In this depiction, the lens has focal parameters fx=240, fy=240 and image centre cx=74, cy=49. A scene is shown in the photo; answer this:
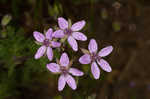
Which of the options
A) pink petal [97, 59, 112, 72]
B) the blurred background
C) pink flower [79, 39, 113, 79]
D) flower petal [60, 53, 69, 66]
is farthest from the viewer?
the blurred background

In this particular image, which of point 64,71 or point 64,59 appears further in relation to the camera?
point 64,71

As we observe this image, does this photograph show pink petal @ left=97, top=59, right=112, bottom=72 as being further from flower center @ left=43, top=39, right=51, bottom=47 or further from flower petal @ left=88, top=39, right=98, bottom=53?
flower center @ left=43, top=39, right=51, bottom=47

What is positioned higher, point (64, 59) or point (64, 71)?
point (64, 59)

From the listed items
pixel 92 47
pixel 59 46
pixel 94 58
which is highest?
pixel 59 46

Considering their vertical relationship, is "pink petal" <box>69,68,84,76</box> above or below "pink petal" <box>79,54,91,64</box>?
below

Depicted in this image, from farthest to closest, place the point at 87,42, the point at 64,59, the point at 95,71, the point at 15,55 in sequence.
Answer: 1. the point at 87,42
2. the point at 15,55
3. the point at 95,71
4. the point at 64,59

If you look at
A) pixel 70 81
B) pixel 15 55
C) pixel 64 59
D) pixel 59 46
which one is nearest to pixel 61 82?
pixel 70 81

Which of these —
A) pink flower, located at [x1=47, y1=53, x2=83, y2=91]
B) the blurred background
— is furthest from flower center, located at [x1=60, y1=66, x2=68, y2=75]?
the blurred background

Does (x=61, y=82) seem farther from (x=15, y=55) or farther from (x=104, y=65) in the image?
(x=15, y=55)

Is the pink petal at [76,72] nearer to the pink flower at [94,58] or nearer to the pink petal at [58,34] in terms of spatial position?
the pink flower at [94,58]
